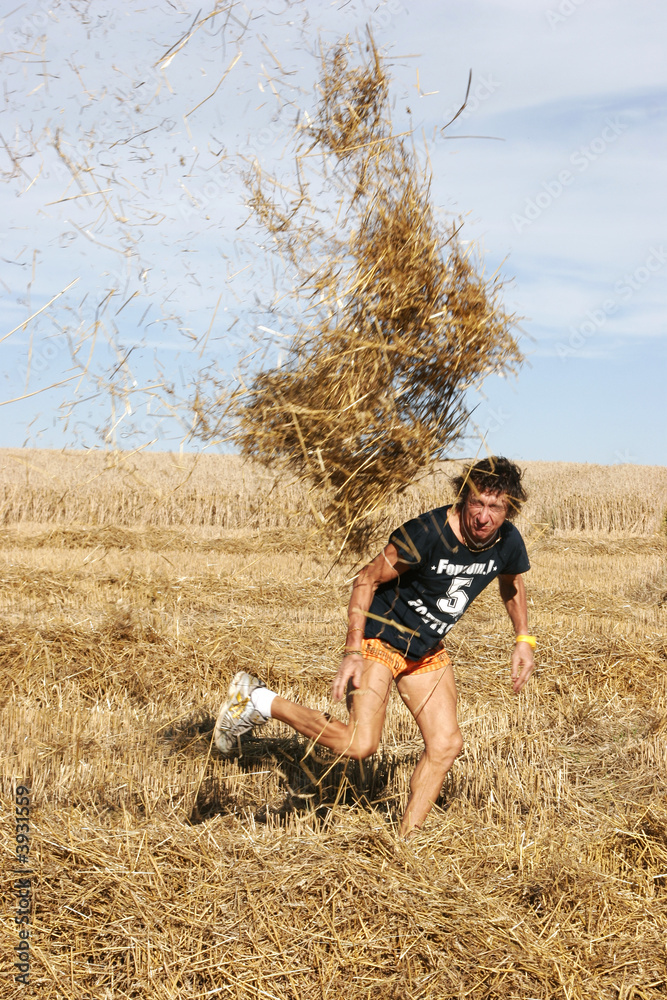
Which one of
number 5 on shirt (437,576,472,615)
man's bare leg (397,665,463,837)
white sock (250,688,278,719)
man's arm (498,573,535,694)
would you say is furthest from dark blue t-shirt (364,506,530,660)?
white sock (250,688,278,719)

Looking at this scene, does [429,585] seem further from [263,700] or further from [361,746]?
[263,700]

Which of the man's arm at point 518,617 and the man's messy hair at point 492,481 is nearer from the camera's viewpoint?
the man's messy hair at point 492,481

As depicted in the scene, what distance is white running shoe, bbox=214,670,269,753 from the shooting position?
3.73 m

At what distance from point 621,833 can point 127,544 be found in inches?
382

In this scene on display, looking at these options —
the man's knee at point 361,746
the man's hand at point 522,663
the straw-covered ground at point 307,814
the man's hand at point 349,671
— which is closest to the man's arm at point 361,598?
the man's hand at point 349,671

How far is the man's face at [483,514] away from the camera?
3193 mm

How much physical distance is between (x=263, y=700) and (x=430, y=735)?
798mm

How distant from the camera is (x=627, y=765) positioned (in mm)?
4457

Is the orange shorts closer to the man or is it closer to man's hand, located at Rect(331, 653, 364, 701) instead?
the man

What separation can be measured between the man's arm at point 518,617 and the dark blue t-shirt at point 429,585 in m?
0.25

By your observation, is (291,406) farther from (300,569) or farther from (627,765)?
(300,569)

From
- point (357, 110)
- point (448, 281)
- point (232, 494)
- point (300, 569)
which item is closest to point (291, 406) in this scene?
point (448, 281)

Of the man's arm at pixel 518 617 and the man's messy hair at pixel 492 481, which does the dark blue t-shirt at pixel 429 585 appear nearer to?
the man's messy hair at pixel 492 481

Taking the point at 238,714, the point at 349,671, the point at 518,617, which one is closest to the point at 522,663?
the point at 518,617
